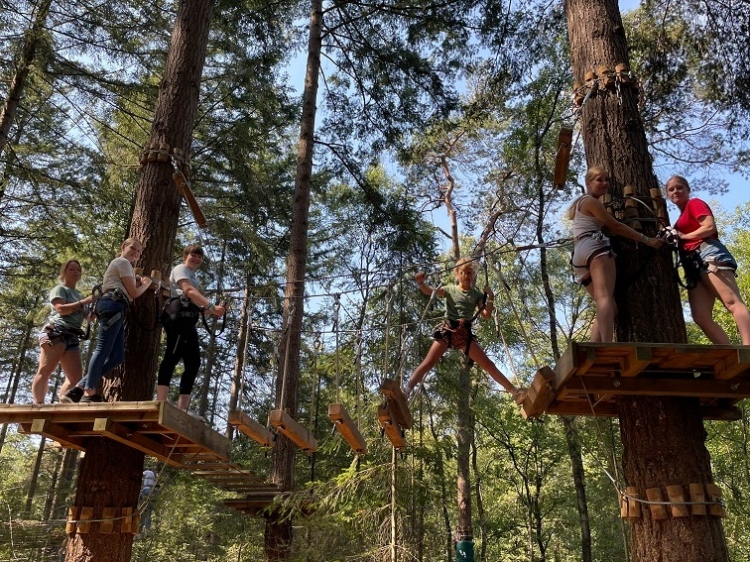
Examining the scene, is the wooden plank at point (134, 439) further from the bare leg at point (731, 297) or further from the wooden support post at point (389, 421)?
the bare leg at point (731, 297)

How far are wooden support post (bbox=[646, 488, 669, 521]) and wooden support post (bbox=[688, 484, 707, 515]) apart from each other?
122 millimetres

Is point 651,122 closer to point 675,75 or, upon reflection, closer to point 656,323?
point 675,75

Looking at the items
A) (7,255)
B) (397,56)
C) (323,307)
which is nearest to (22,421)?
(397,56)

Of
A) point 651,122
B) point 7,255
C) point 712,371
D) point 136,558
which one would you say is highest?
point 651,122

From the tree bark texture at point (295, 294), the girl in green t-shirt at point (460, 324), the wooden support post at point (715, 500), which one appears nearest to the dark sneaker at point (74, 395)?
the girl in green t-shirt at point (460, 324)

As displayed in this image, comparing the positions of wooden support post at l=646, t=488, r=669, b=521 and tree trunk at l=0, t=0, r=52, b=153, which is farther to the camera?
tree trunk at l=0, t=0, r=52, b=153

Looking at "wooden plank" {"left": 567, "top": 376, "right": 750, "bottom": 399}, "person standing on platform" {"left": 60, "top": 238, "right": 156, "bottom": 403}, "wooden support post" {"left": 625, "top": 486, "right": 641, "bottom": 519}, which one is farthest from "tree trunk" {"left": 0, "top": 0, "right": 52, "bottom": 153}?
"wooden support post" {"left": 625, "top": 486, "right": 641, "bottom": 519}

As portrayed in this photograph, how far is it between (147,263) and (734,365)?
11.7ft

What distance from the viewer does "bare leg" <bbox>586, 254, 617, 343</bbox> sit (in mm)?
3035

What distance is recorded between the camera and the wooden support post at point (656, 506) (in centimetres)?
Result: 277

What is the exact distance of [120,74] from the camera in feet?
26.1

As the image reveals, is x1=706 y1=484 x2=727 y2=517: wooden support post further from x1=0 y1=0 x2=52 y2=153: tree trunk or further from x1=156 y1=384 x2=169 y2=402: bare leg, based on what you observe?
x1=0 y1=0 x2=52 y2=153: tree trunk

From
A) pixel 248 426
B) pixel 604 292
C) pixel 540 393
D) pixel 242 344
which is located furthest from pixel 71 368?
pixel 242 344

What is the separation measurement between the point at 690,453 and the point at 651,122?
6060 mm
